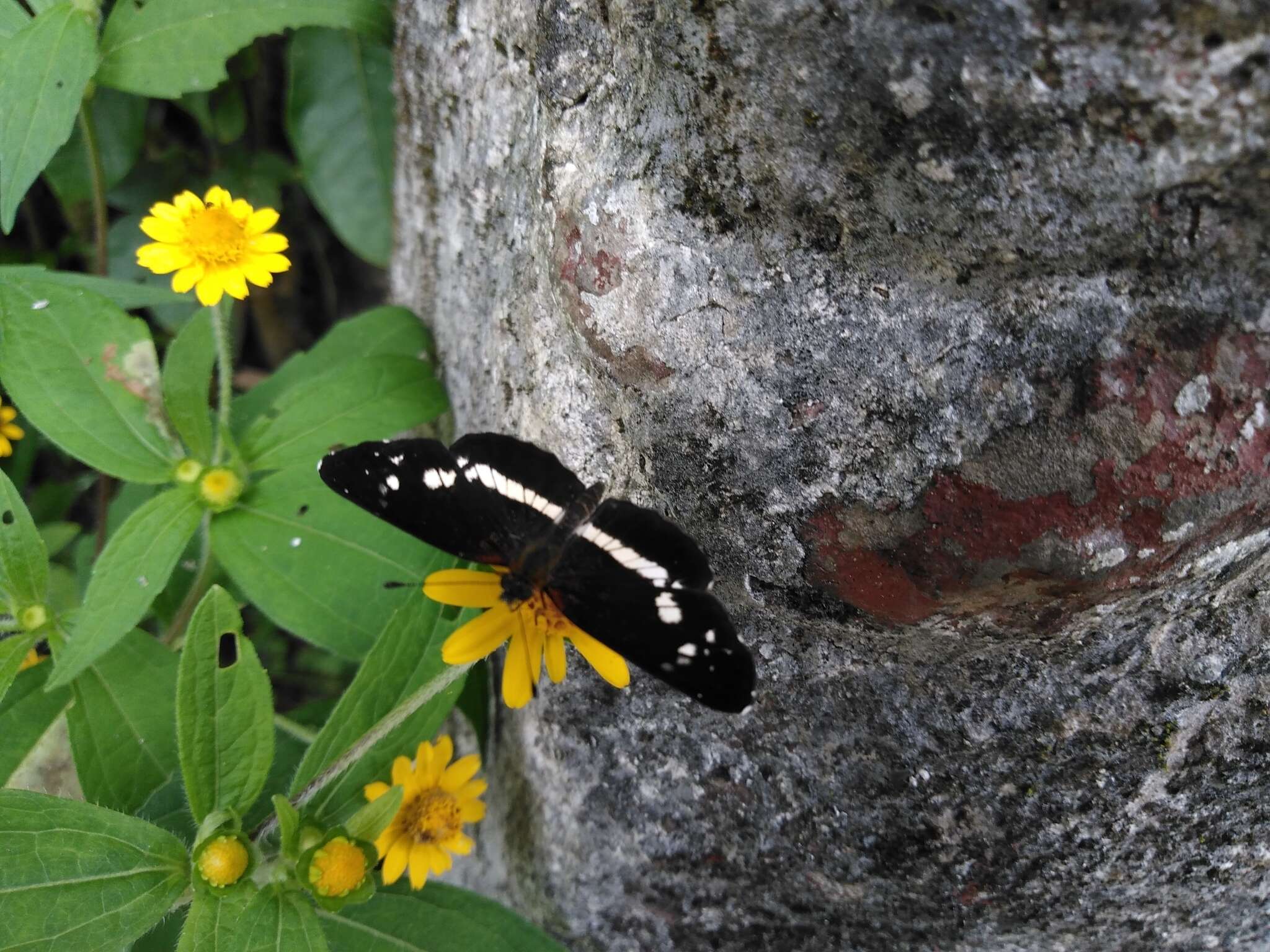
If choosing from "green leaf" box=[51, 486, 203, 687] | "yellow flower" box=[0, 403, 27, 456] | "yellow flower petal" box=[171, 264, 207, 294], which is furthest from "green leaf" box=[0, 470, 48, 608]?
"yellow flower petal" box=[171, 264, 207, 294]

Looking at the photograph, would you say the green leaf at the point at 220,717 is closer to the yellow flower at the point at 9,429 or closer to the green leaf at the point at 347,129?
the yellow flower at the point at 9,429

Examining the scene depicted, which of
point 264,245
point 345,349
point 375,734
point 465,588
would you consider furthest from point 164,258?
point 375,734

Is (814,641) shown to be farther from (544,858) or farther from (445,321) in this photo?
(445,321)

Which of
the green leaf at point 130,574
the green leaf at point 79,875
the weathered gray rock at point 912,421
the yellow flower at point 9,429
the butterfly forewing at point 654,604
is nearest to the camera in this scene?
the weathered gray rock at point 912,421

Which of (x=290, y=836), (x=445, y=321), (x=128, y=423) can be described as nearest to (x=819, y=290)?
(x=445, y=321)

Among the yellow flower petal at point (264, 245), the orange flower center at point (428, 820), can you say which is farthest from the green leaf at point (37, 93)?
the orange flower center at point (428, 820)
